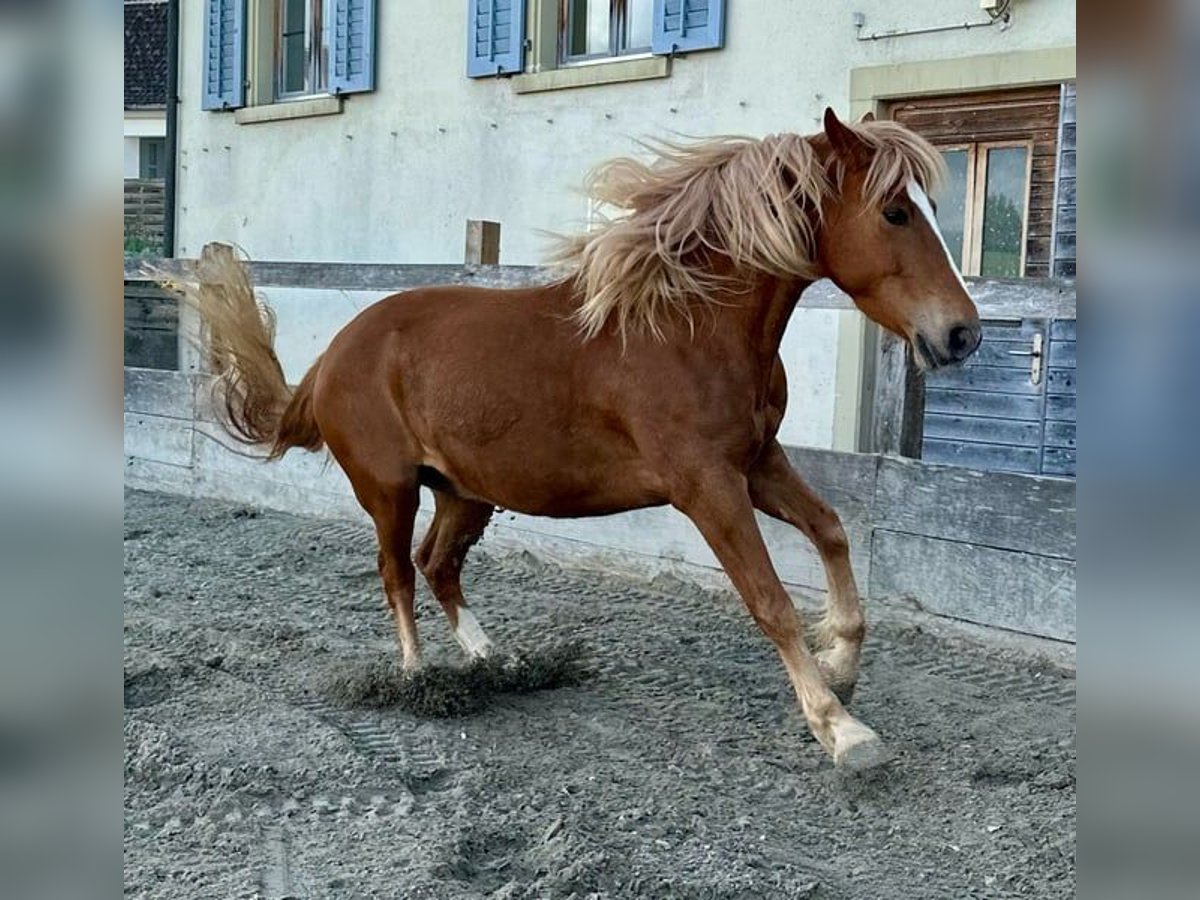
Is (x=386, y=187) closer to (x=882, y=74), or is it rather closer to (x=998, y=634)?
(x=882, y=74)

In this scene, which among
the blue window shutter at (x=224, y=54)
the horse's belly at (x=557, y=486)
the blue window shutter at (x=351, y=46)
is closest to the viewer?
the horse's belly at (x=557, y=486)

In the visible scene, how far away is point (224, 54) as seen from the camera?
10711 mm

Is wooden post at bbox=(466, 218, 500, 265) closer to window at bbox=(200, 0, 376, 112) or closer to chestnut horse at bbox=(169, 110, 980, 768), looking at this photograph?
chestnut horse at bbox=(169, 110, 980, 768)

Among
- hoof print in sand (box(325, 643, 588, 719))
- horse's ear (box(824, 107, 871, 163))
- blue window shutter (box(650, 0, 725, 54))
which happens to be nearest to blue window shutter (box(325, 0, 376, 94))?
blue window shutter (box(650, 0, 725, 54))

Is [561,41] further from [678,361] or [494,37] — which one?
[678,361]

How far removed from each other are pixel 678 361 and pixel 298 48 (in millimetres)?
8198

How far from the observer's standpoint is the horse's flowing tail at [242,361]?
16.2 feet

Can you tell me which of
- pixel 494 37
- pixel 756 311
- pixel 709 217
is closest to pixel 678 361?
pixel 756 311

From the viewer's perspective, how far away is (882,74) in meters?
6.75

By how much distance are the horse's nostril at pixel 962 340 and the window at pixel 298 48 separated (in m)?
8.04

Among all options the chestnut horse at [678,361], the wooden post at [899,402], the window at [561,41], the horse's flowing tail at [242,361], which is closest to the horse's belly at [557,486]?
the chestnut horse at [678,361]

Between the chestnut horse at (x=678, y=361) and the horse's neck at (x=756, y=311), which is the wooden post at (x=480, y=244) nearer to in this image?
the chestnut horse at (x=678, y=361)

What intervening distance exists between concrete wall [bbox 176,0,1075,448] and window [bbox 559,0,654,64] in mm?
367

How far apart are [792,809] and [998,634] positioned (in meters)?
1.75
